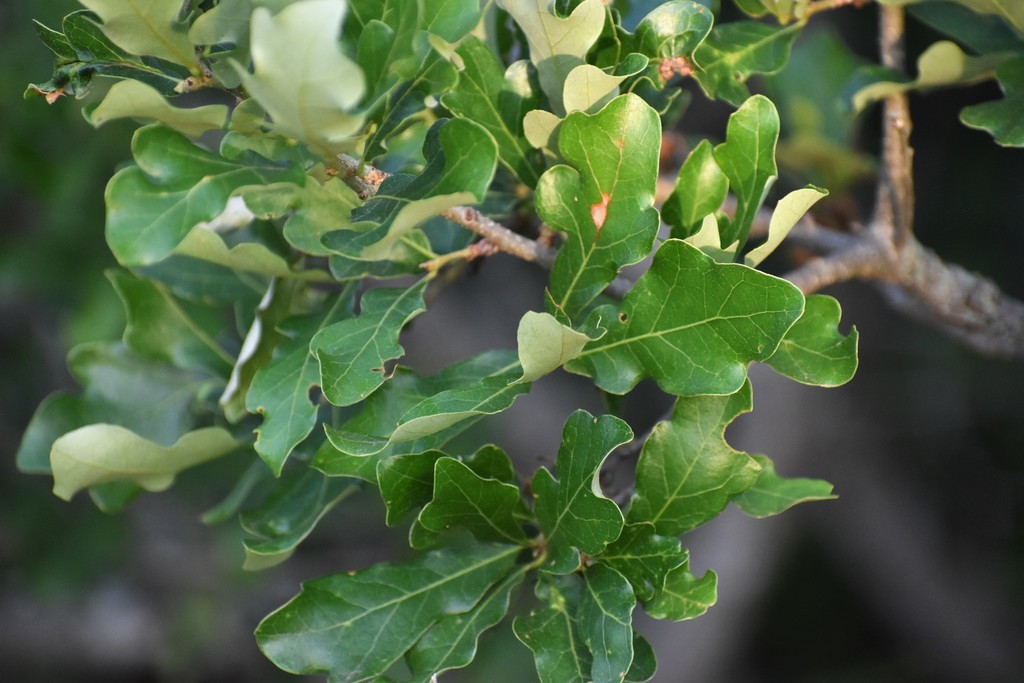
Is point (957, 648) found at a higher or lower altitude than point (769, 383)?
lower

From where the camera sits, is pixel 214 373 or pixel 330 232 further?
pixel 214 373

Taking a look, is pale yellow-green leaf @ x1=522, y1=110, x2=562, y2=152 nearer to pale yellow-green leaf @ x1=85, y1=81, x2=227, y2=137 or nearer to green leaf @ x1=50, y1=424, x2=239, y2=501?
pale yellow-green leaf @ x1=85, y1=81, x2=227, y2=137

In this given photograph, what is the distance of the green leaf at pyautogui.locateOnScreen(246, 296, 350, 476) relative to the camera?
0.76 metres

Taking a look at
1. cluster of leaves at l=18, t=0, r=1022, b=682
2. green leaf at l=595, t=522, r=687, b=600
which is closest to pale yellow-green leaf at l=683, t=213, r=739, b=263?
cluster of leaves at l=18, t=0, r=1022, b=682

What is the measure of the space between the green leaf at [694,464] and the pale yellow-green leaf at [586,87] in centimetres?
24

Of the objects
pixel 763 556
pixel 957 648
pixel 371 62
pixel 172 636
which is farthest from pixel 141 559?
pixel 371 62

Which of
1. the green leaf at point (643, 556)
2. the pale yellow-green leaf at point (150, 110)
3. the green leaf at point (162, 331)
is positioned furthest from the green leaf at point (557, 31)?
the green leaf at point (162, 331)

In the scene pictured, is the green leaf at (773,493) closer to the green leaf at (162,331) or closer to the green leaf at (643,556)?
the green leaf at (643,556)

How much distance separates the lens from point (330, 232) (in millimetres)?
718

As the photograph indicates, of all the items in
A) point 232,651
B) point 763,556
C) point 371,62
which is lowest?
point 232,651

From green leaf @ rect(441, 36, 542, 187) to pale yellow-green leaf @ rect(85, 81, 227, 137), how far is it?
192mm

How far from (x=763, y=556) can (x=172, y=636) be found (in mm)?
1594

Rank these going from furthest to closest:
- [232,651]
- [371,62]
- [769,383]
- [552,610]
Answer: [232,651], [769,383], [552,610], [371,62]

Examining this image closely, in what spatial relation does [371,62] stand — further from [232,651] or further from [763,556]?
[232,651]
